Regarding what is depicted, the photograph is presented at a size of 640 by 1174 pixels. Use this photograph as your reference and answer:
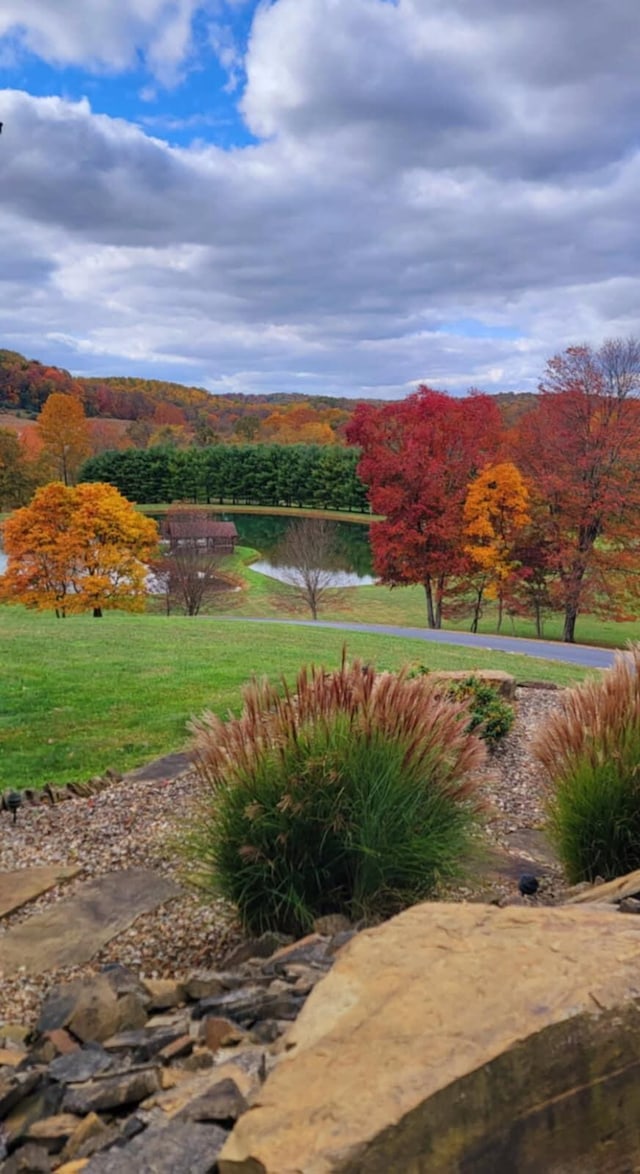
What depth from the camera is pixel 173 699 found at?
7867 mm

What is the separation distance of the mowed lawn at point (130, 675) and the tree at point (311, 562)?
15.5 m

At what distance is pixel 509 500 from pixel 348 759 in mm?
19492

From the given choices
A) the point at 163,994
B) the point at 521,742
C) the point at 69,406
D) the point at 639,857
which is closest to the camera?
the point at 163,994

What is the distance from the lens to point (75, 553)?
81.8 feet

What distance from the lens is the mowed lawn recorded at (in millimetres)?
6340

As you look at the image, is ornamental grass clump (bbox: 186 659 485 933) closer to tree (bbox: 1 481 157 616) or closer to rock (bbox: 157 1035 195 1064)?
rock (bbox: 157 1035 195 1064)

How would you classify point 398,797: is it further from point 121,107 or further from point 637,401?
point 637,401

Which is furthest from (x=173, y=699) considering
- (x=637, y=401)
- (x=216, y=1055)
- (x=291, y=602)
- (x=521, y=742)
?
(x=291, y=602)

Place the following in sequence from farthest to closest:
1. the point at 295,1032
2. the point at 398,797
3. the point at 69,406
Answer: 1. the point at 69,406
2. the point at 398,797
3. the point at 295,1032

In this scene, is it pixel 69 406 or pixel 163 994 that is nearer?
pixel 163 994

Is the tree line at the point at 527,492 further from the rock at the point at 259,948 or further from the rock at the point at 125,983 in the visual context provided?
the rock at the point at 125,983

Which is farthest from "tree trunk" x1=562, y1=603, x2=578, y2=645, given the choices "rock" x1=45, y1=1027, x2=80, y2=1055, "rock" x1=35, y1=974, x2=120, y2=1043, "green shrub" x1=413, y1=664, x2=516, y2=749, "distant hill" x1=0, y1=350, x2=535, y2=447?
"distant hill" x1=0, y1=350, x2=535, y2=447

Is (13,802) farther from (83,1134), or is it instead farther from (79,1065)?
(83,1134)

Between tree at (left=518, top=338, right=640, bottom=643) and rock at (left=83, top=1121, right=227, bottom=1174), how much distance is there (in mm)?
21237
